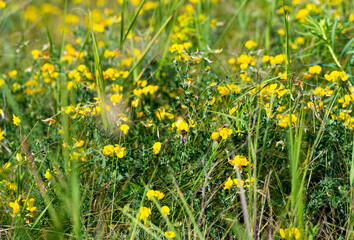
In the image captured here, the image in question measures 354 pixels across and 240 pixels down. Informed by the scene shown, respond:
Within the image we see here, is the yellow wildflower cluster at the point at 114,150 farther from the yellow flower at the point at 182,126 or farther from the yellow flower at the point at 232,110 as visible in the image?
the yellow flower at the point at 232,110

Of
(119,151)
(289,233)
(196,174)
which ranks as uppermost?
(119,151)

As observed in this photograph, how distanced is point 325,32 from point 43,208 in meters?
2.05

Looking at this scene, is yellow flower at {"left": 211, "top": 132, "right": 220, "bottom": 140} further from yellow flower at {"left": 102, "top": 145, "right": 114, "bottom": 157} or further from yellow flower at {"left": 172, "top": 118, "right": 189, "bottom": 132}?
yellow flower at {"left": 102, "top": 145, "right": 114, "bottom": 157}

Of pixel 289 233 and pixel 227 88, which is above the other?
pixel 227 88

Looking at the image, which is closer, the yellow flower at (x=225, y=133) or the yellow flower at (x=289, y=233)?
the yellow flower at (x=289, y=233)

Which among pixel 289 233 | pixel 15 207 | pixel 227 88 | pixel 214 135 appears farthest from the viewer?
pixel 227 88

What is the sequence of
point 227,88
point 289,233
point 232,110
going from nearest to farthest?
point 289,233 < point 232,110 < point 227,88

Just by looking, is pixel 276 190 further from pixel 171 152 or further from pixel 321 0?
pixel 321 0

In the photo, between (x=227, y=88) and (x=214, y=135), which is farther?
(x=227, y=88)

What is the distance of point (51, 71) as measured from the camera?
2.59 meters

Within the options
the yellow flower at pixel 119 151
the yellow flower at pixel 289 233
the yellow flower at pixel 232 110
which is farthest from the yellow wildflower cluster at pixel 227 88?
the yellow flower at pixel 289 233

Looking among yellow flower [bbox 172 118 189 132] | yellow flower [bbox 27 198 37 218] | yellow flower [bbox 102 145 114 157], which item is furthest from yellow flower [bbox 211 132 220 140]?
yellow flower [bbox 27 198 37 218]

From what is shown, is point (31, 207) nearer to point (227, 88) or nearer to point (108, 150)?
point (108, 150)

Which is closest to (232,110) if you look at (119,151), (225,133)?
(225,133)
